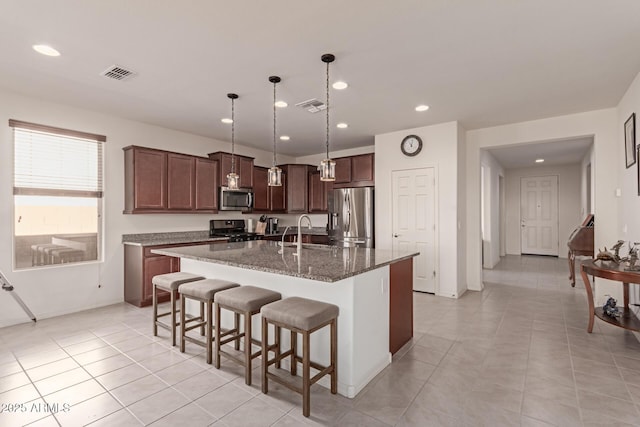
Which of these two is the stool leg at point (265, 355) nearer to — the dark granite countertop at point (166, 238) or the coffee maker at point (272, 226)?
the dark granite countertop at point (166, 238)

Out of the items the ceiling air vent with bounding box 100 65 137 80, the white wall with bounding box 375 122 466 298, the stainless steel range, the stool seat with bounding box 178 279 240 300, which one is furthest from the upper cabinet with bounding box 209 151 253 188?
the stool seat with bounding box 178 279 240 300

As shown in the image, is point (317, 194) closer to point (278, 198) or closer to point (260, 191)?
point (278, 198)

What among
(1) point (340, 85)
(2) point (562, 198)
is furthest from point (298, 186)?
(2) point (562, 198)

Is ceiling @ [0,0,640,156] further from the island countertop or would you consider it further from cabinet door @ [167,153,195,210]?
the island countertop

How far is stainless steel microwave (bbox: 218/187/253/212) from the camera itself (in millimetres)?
5482

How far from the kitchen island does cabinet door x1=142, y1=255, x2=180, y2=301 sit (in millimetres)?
1503

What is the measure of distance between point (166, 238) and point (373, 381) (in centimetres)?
383

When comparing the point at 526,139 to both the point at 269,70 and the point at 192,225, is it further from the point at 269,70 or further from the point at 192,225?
the point at 192,225

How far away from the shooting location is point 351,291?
2.20 m

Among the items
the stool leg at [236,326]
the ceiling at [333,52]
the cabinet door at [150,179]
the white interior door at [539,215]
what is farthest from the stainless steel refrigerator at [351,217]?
the white interior door at [539,215]

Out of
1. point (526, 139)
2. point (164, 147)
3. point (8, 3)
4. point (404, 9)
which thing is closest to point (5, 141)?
point (164, 147)

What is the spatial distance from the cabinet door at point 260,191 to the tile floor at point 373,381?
3.04m

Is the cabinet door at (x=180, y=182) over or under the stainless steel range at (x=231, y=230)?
over

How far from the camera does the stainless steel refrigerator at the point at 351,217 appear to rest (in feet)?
18.1
